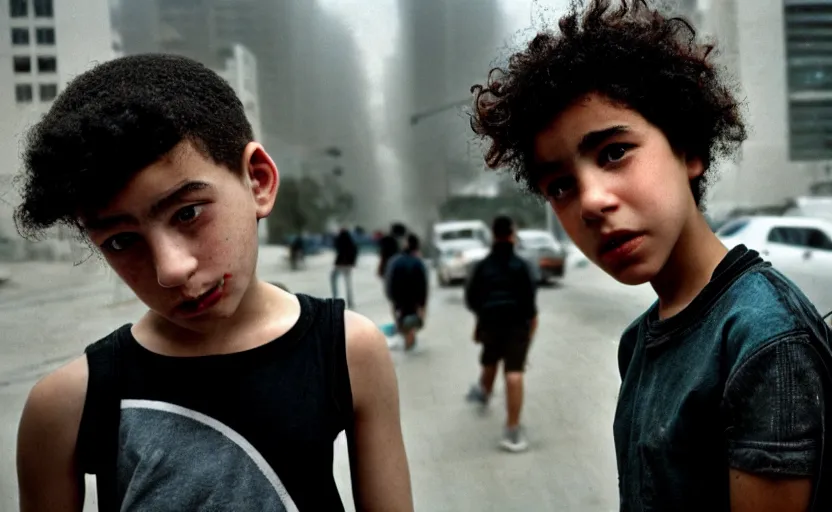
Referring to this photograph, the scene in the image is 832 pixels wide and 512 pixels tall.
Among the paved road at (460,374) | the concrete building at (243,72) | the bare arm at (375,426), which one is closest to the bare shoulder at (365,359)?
the bare arm at (375,426)

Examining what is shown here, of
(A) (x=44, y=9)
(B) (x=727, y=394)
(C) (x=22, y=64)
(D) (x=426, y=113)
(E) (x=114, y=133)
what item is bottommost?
(B) (x=727, y=394)

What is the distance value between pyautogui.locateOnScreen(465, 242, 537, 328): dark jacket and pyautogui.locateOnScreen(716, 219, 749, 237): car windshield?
779mm

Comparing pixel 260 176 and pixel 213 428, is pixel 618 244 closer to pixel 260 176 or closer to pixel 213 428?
pixel 260 176

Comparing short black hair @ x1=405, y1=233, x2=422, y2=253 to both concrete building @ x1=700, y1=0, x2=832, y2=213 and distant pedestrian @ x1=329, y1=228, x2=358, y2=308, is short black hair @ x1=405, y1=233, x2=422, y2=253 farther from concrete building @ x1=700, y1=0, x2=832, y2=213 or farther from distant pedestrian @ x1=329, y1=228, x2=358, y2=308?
concrete building @ x1=700, y1=0, x2=832, y2=213

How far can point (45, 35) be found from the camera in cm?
160

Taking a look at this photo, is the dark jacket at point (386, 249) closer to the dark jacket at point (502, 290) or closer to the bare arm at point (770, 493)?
the dark jacket at point (502, 290)

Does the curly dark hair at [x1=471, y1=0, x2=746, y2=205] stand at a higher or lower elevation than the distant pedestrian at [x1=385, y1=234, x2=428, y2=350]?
higher

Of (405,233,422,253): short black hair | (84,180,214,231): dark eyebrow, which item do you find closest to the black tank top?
(84,180,214,231): dark eyebrow

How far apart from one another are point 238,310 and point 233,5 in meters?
1.11

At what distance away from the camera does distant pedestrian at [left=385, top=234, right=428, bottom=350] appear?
77.6 inches

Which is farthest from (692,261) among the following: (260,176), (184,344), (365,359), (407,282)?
(407,282)

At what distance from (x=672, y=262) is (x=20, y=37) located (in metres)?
1.65

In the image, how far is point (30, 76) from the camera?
5.21 feet

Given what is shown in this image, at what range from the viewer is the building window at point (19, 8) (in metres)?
1.58
